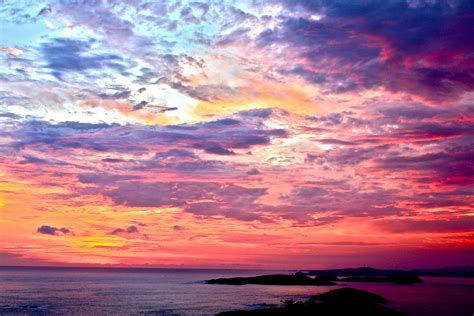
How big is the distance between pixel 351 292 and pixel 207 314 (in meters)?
35.2

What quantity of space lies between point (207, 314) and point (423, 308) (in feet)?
147

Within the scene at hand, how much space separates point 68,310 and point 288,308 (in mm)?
49835

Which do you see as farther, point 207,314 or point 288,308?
point 207,314

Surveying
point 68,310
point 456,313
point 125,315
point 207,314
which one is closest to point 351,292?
point 456,313

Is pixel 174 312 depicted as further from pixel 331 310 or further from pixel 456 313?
pixel 456 313

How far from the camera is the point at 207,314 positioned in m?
88.6

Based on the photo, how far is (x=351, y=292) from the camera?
349 feet

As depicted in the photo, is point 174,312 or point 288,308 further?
point 174,312

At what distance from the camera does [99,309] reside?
9875cm

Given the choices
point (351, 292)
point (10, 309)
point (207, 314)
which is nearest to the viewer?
point (207, 314)

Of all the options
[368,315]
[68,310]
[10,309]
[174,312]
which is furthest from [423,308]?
[10,309]

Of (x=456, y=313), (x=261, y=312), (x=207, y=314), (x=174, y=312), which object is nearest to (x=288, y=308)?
(x=261, y=312)

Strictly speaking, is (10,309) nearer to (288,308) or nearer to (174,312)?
(174,312)

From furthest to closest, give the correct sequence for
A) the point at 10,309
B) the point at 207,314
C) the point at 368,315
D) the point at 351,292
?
the point at 351,292 < the point at 10,309 < the point at 207,314 < the point at 368,315
